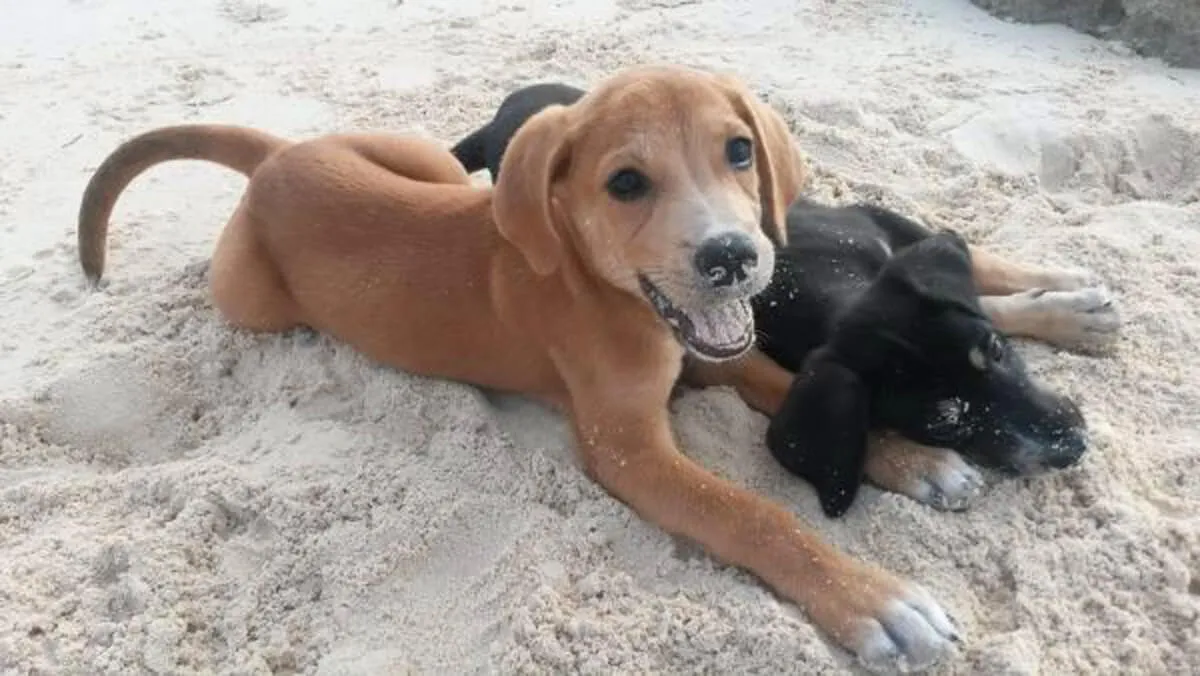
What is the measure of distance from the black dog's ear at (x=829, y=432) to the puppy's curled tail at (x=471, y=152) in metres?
1.89

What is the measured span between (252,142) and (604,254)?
168 centimetres

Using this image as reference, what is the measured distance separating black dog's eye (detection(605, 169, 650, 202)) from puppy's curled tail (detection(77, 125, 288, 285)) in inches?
63.6

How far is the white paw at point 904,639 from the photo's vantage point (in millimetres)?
3070

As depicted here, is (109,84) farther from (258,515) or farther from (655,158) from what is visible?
(655,158)

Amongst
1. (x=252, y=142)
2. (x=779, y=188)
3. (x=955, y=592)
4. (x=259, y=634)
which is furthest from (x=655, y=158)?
(x=252, y=142)

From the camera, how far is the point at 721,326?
11.8 feet

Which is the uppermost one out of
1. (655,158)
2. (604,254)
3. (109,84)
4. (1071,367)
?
(655,158)

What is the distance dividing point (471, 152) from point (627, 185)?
1670mm

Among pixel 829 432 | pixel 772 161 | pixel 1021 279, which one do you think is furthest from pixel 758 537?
pixel 1021 279

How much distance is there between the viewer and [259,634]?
3416 mm

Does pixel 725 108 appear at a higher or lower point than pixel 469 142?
higher

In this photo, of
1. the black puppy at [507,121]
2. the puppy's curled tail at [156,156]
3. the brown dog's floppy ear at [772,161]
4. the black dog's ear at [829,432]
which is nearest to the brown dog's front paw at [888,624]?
the black dog's ear at [829,432]

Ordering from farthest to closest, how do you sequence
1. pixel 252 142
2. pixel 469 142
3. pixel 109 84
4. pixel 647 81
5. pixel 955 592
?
pixel 109 84 → pixel 469 142 → pixel 252 142 → pixel 647 81 → pixel 955 592

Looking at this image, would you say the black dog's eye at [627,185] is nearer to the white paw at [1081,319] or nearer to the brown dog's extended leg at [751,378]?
the brown dog's extended leg at [751,378]
